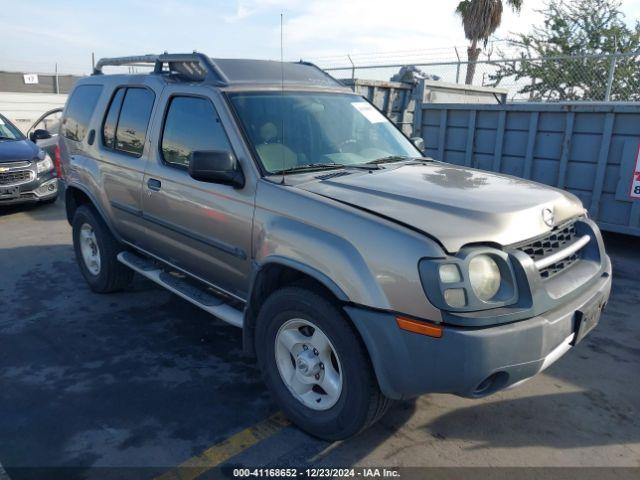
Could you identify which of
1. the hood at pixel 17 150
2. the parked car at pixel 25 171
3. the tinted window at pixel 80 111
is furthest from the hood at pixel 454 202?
the hood at pixel 17 150

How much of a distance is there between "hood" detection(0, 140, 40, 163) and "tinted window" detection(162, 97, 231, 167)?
6271mm

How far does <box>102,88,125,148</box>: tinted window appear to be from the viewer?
187 inches

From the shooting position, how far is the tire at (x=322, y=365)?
268 cm

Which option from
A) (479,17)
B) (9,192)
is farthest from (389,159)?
(479,17)

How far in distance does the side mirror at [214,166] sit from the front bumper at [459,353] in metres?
1.16

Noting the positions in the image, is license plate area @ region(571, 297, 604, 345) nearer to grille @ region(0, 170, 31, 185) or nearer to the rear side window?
the rear side window

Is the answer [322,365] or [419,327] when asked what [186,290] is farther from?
[419,327]

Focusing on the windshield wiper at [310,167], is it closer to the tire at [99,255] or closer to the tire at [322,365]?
the tire at [322,365]

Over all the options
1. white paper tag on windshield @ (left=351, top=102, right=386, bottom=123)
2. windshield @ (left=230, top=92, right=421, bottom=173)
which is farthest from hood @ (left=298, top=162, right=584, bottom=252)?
white paper tag on windshield @ (left=351, top=102, right=386, bottom=123)

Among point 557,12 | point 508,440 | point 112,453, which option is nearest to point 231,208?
point 112,453

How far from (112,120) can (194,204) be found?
66.8 inches

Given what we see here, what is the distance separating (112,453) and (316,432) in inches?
44.3

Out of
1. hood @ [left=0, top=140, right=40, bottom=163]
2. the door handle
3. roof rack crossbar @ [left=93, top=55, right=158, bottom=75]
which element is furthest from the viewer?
hood @ [left=0, top=140, right=40, bottom=163]

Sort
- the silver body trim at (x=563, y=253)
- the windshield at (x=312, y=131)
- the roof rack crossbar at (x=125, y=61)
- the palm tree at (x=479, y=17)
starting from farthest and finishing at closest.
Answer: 1. the palm tree at (x=479, y=17)
2. the roof rack crossbar at (x=125, y=61)
3. the windshield at (x=312, y=131)
4. the silver body trim at (x=563, y=253)
